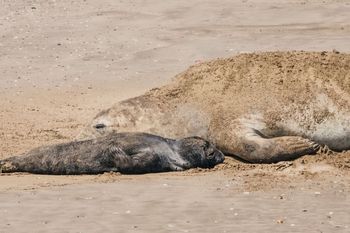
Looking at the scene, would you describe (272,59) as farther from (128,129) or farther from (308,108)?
(128,129)

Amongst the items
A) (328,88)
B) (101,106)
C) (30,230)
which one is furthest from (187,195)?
(101,106)

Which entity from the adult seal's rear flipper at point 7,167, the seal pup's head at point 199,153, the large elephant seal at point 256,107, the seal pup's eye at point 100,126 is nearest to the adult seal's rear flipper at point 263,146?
the large elephant seal at point 256,107

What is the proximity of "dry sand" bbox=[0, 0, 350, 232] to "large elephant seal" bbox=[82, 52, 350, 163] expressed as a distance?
0.78 feet

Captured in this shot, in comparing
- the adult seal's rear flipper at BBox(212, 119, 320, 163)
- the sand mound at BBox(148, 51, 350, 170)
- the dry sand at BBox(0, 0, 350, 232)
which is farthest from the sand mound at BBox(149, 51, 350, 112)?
the dry sand at BBox(0, 0, 350, 232)

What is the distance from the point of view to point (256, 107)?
10180 mm

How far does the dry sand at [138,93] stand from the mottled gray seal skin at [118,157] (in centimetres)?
16

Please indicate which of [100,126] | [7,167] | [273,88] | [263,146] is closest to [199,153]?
[263,146]

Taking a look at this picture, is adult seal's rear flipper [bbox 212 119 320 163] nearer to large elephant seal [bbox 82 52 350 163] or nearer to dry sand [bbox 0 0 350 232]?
large elephant seal [bbox 82 52 350 163]

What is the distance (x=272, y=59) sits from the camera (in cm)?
1074

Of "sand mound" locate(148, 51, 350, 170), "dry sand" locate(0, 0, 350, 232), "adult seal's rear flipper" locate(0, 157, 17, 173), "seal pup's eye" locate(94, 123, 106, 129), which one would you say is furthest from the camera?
"seal pup's eye" locate(94, 123, 106, 129)

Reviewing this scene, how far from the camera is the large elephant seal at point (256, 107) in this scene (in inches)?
393

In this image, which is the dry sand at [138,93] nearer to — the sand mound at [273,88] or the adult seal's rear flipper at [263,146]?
the adult seal's rear flipper at [263,146]

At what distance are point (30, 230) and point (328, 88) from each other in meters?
3.95

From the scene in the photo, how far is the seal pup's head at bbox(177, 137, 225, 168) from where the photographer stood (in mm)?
9750
